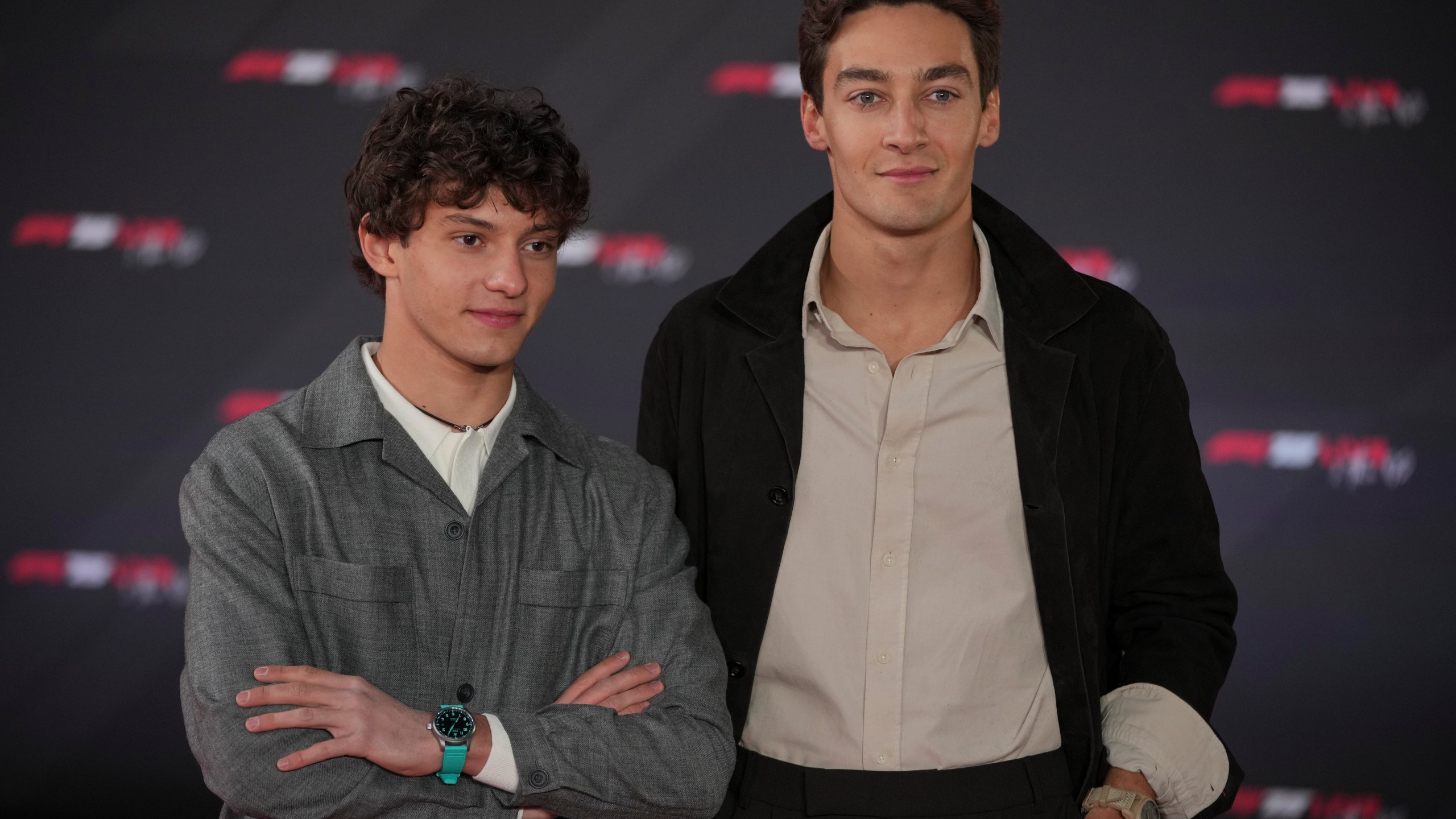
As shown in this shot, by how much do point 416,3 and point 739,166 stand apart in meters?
1.01

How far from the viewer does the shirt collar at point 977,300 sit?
2.21 metres

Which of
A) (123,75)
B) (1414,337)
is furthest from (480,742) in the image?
(1414,337)

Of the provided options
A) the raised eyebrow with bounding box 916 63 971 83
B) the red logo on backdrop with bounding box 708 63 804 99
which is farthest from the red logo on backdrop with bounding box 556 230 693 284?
the raised eyebrow with bounding box 916 63 971 83

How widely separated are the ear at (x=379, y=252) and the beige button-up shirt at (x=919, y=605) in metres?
0.65

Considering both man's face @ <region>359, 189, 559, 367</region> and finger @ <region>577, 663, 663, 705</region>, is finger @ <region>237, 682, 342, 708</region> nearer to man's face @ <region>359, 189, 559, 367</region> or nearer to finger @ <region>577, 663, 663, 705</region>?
finger @ <region>577, 663, 663, 705</region>

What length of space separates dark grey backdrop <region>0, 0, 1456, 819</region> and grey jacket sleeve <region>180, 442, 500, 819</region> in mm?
2223

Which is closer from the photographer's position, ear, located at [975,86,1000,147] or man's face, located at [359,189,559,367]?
man's face, located at [359,189,559,367]

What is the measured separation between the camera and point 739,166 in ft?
13.3

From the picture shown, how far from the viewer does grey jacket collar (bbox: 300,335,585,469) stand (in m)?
1.92

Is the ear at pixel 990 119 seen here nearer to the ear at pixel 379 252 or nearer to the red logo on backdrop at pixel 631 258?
the ear at pixel 379 252

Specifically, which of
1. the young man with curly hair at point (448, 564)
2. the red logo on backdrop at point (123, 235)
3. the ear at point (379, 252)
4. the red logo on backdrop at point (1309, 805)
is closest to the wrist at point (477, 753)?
the young man with curly hair at point (448, 564)

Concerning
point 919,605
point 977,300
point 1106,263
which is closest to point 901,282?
point 977,300

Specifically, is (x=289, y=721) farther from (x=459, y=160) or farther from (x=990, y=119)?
(x=990, y=119)

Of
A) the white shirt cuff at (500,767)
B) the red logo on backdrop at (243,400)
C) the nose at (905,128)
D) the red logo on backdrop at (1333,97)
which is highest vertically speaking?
the red logo on backdrop at (1333,97)
